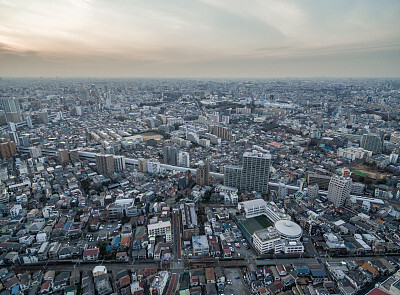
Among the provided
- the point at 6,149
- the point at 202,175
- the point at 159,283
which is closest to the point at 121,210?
the point at 159,283

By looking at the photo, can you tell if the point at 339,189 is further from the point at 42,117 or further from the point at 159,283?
the point at 42,117

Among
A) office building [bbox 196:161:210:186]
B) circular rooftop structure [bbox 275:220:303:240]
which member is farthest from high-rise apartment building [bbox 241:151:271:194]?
circular rooftop structure [bbox 275:220:303:240]

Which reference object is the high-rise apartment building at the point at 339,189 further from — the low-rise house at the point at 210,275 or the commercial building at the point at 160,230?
the commercial building at the point at 160,230

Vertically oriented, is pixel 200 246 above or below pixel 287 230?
below

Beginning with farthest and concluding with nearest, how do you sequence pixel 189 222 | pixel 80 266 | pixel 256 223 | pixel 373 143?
1. pixel 373 143
2. pixel 256 223
3. pixel 189 222
4. pixel 80 266

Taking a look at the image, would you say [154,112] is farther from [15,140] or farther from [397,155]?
[397,155]

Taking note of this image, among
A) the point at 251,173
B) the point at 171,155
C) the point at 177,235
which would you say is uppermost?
the point at 251,173
